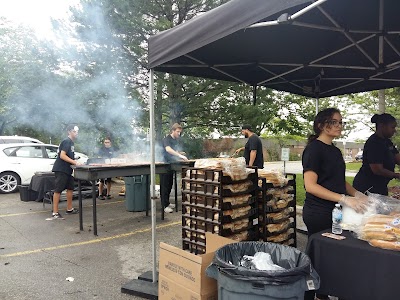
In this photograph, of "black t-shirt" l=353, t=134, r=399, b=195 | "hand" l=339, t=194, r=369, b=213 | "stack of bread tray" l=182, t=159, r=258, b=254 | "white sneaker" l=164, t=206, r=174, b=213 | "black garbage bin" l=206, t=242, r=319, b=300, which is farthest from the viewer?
"white sneaker" l=164, t=206, r=174, b=213

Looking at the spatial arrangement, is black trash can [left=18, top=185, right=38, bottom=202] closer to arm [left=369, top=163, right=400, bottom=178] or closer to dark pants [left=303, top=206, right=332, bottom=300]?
dark pants [left=303, top=206, right=332, bottom=300]

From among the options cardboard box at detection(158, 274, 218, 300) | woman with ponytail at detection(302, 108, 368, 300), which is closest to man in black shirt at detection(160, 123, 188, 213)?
cardboard box at detection(158, 274, 218, 300)

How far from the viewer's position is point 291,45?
175 inches

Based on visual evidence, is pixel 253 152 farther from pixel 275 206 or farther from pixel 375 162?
pixel 375 162

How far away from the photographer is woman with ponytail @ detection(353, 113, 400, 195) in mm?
3873

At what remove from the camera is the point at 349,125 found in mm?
16938

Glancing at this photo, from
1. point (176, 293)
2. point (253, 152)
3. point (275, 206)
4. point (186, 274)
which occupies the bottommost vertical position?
point (176, 293)

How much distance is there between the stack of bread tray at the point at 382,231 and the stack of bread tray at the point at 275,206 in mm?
1487

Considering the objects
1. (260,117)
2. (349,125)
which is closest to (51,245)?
(260,117)

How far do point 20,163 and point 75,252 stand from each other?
6.83 metres

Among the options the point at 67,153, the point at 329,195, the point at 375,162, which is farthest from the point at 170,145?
the point at 329,195

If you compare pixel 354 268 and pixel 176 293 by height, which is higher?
pixel 354 268

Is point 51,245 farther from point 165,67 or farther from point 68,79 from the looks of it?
point 68,79

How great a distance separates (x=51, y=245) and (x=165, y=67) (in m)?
3.45
